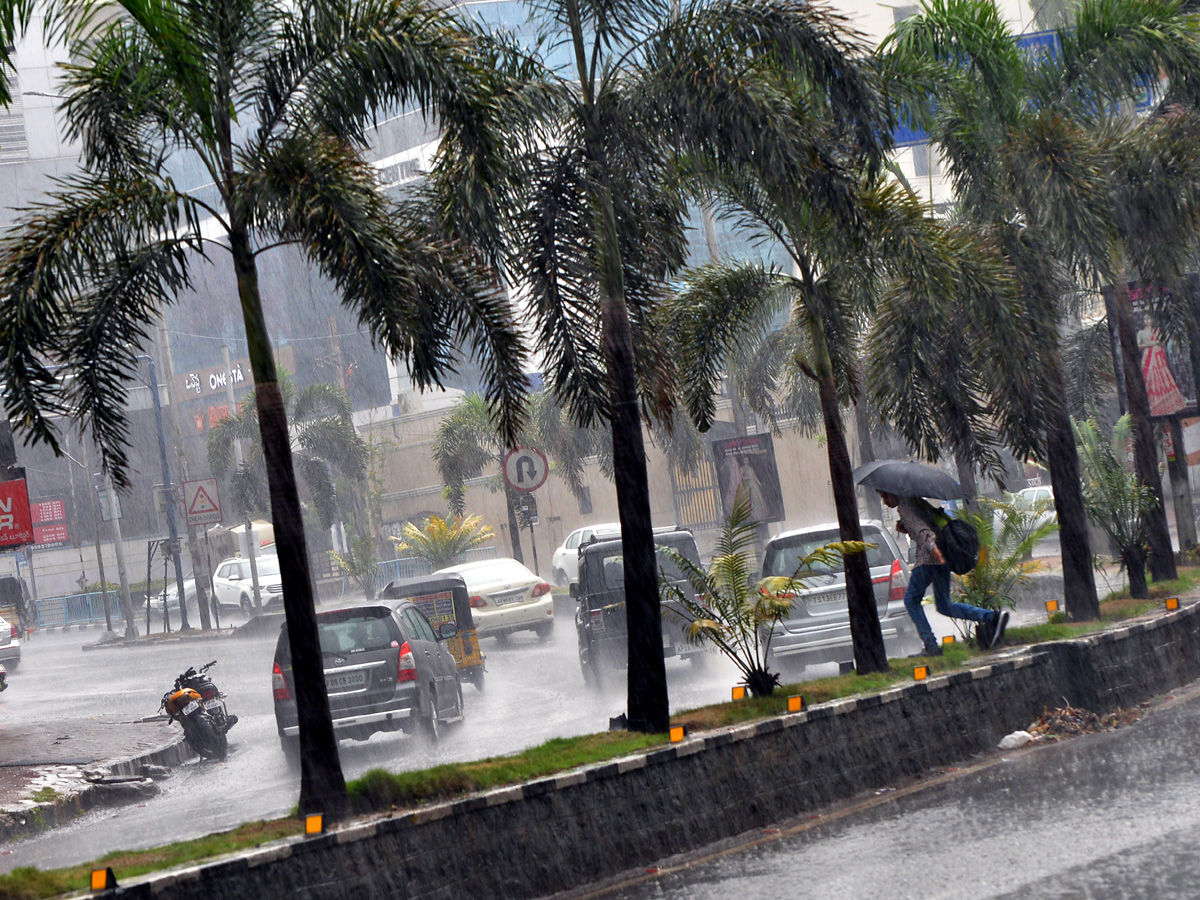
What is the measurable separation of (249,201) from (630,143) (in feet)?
11.4

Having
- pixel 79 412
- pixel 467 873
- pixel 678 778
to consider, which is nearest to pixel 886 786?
pixel 678 778

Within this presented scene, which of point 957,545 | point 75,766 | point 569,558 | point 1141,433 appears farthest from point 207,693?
point 569,558

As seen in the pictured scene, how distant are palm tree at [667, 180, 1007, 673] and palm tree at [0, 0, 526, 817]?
3.85m

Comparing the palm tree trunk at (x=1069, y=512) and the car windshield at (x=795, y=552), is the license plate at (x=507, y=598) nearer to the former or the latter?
the car windshield at (x=795, y=552)

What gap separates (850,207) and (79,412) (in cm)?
573

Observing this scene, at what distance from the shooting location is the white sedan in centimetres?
2480

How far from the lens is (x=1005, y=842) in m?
7.19

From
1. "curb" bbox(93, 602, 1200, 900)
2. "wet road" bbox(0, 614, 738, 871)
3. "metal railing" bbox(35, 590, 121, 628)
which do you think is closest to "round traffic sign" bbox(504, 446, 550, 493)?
"wet road" bbox(0, 614, 738, 871)

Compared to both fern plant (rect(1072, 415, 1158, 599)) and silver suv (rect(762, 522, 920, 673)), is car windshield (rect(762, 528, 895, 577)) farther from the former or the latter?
fern plant (rect(1072, 415, 1158, 599))

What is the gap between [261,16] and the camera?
27.0 feet

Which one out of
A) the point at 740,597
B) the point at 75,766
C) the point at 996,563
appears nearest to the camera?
the point at 740,597

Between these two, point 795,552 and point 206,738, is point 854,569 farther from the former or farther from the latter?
point 206,738

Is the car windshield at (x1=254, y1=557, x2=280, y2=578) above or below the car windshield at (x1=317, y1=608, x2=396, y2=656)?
above

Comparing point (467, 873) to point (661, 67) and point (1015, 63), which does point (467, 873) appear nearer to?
point (661, 67)
